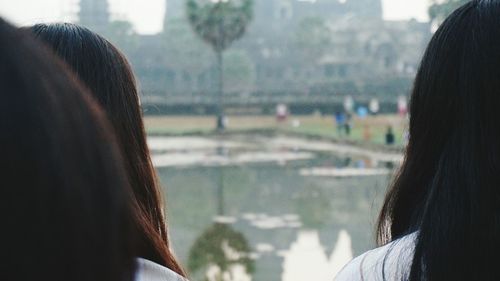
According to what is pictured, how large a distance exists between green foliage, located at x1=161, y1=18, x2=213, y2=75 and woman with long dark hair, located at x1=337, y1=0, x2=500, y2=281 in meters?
39.6

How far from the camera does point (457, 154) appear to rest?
1099mm

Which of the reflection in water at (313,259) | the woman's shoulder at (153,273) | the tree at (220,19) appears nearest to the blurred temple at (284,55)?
the tree at (220,19)

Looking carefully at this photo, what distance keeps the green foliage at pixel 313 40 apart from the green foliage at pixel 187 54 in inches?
185

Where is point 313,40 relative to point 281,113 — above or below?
above

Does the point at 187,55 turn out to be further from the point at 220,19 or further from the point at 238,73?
the point at 220,19

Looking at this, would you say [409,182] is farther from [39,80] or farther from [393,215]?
[39,80]

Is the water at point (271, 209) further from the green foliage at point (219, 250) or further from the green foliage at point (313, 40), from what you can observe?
the green foliage at point (313, 40)

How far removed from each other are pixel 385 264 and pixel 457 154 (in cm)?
18

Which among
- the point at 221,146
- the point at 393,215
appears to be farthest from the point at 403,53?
the point at 393,215

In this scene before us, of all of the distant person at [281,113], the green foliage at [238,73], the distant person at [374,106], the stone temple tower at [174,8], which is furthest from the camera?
the stone temple tower at [174,8]

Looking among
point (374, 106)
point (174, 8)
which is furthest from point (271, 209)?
point (174, 8)

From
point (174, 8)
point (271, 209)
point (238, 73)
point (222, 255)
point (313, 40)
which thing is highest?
point (174, 8)

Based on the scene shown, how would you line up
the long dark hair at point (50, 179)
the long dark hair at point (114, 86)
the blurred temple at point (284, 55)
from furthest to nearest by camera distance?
1. the blurred temple at point (284, 55)
2. the long dark hair at point (114, 86)
3. the long dark hair at point (50, 179)

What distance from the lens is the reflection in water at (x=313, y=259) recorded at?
505 cm
